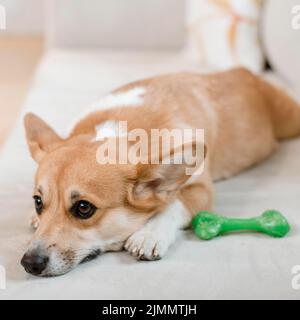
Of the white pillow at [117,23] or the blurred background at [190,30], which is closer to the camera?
the blurred background at [190,30]

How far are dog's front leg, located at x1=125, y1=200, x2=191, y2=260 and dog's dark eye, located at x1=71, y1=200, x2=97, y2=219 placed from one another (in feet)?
0.46

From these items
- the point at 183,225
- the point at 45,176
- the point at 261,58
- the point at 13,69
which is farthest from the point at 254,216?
the point at 13,69

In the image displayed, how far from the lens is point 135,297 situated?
4.42ft

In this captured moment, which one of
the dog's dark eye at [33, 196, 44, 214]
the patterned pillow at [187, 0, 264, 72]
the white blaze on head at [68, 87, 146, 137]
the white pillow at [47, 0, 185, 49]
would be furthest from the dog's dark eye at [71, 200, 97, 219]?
the white pillow at [47, 0, 185, 49]

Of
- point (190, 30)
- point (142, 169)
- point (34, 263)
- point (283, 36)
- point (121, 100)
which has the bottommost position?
point (34, 263)

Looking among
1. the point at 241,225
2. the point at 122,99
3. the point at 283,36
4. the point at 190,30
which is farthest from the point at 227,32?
the point at 241,225

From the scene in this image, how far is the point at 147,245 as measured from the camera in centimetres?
150

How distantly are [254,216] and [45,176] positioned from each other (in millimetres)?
634

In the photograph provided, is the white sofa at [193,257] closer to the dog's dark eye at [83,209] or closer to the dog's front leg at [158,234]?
the dog's front leg at [158,234]

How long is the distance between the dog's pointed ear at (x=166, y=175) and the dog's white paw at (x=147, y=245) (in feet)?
0.27

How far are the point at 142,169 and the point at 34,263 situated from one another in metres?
0.37

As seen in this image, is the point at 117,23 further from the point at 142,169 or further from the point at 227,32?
the point at 142,169

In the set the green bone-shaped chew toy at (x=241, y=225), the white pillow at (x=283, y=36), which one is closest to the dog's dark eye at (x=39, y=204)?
the green bone-shaped chew toy at (x=241, y=225)

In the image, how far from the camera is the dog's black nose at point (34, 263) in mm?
1414
